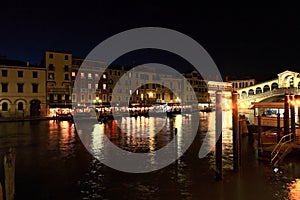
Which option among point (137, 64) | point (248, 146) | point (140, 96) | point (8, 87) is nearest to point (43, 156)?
point (248, 146)

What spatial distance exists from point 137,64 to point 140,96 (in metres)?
10.4

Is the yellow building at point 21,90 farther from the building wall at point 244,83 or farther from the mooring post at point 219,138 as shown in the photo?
the building wall at point 244,83

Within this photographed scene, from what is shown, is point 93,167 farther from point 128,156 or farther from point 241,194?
point 241,194

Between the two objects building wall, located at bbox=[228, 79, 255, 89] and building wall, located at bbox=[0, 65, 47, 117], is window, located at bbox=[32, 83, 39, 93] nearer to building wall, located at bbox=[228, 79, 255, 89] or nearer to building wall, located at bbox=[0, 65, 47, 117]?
building wall, located at bbox=[0, 65, 47, 117]

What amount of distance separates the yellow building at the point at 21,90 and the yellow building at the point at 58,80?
1345 millimetres

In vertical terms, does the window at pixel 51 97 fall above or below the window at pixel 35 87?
below

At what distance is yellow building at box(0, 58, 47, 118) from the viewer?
46.8m

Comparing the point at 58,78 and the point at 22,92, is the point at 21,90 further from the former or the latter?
the point at 58,78

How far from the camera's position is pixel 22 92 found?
48.9m

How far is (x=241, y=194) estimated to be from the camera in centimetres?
916

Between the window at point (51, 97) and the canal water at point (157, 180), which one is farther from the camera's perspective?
the window at point (51, 97)

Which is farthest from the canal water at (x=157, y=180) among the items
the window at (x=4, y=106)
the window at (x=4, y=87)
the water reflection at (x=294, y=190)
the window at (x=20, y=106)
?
the window at (x=20, y=106)

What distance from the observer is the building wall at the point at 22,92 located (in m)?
Answer: 46.7

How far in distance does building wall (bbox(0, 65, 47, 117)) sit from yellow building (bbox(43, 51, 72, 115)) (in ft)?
4.41
